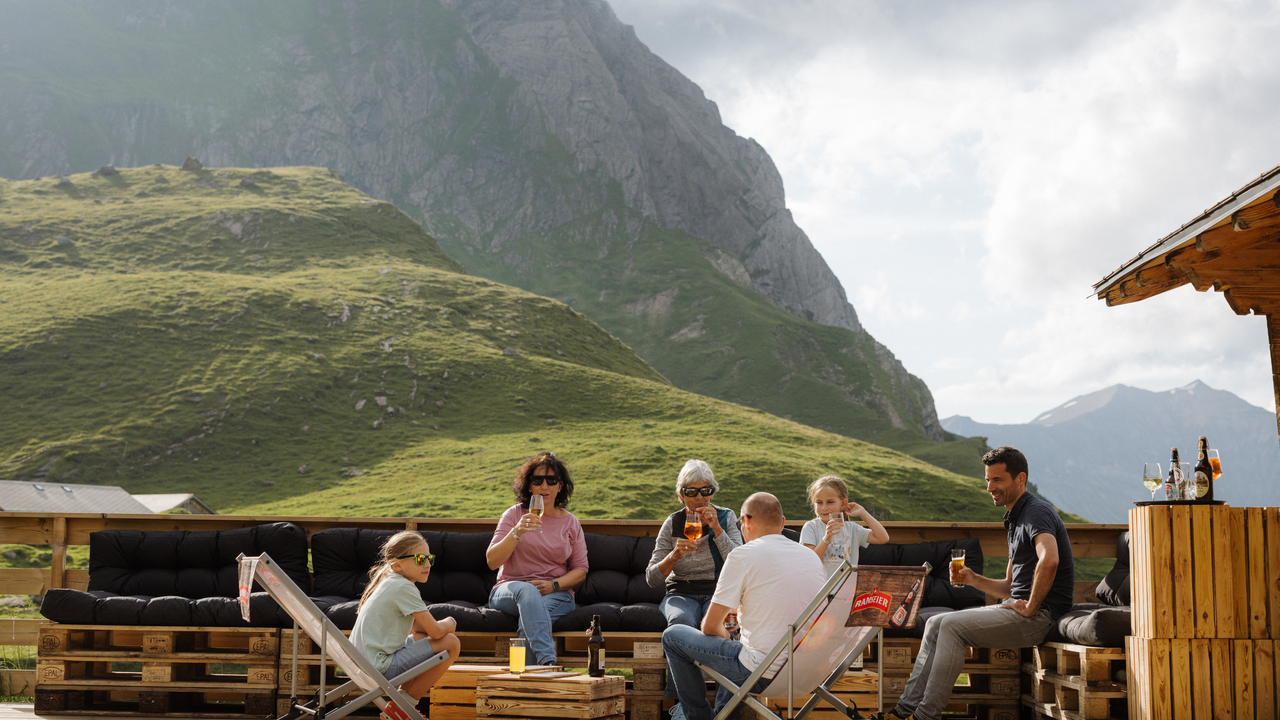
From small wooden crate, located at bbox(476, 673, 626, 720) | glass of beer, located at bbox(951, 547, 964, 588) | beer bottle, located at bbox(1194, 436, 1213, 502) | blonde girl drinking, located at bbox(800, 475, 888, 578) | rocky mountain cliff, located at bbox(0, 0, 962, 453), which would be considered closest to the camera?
small wooden crate, located at bbox(476, 673, 626, 720)

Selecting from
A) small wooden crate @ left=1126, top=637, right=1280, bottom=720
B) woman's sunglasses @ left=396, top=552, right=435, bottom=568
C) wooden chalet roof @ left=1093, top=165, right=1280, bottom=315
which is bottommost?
small wooden crate @ left=1126, top=637, right=1280, bottom=720

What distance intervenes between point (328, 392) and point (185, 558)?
1694 inches

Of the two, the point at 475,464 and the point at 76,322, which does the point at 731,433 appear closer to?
the point at 475,464

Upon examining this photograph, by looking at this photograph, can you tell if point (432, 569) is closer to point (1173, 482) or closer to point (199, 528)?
point (199, 528)

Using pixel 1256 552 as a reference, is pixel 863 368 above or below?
above

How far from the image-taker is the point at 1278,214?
591 cm

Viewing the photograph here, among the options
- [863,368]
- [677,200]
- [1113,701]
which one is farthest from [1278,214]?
[677,200]

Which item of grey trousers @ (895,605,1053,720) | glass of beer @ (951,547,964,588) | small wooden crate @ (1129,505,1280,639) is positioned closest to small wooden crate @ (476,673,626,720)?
grey trousers @ (895,605,1053,720)

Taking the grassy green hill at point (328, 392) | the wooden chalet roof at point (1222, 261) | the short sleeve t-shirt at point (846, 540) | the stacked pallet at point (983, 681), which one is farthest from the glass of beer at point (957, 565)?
the grassy green hill at point (328, 392)

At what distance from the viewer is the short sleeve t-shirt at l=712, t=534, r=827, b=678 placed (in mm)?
5012

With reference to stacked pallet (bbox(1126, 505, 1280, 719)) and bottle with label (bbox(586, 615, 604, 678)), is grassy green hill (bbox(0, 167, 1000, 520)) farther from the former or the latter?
stacked pallet (bbox(1126, 505, 1280, 719))

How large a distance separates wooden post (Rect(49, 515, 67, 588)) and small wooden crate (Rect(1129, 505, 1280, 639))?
27.2ft

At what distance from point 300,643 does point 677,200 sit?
139 m

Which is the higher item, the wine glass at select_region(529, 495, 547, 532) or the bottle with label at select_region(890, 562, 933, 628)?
the wine glass at select_region(529, 495, 547, 532)
